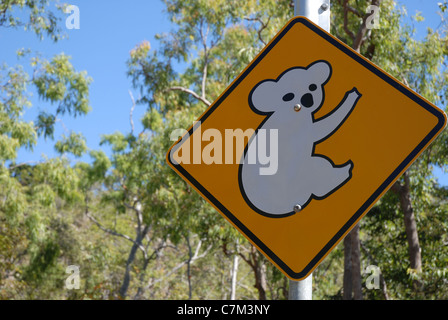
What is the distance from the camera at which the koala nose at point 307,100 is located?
7.37 ft

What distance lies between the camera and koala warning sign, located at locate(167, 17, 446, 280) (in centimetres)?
210

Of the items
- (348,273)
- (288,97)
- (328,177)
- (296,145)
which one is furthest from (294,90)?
(348,273)

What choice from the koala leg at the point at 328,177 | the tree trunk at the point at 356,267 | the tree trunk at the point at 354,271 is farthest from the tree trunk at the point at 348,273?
the koala leg at the point at 328,177

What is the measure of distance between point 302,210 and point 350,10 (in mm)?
9982

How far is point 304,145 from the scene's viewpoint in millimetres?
2170

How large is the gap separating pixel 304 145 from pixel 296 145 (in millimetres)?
30

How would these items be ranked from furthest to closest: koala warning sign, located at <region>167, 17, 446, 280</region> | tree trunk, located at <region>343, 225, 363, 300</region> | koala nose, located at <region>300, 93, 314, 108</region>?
1. tree trunk, located at <region>343, 225, 363, 300</region>
2. koala nose, located at <region>300, 93, 314, 108</region>
3. koala warning sign, located at <region>167, 17, 446, 280</region>

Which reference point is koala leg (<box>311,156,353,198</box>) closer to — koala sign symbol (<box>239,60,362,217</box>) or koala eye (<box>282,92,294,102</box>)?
koala sign symbol (<box>239,60,362,217</box>)

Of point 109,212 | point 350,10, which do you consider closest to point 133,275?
point 109,212

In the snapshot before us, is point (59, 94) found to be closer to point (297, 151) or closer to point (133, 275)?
point (133, 275)

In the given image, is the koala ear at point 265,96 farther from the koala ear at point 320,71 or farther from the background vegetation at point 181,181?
the background vegetation at point 181,181

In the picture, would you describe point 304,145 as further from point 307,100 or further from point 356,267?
point 356,267

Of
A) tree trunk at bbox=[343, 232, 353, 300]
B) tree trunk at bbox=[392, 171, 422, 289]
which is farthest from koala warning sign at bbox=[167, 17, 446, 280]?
tree trunk at bbox=[392, 171, 422, 289]

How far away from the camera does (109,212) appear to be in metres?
27.0
